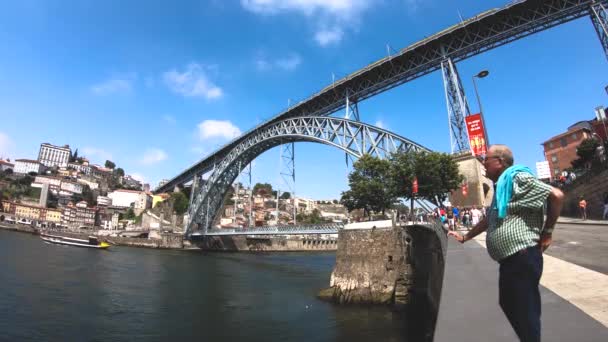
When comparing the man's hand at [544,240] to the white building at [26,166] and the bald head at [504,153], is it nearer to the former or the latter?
the bald head at [504,153]

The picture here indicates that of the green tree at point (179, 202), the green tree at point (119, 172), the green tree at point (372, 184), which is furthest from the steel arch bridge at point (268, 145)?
the green tree at point (119, 172)

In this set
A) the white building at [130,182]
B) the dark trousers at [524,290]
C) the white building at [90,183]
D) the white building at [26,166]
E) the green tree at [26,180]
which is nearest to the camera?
the dark trousers at [524,290]

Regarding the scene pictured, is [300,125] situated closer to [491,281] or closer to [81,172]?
[491,281]

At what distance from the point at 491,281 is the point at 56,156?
162 m

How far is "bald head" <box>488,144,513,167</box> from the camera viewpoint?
2.16 meters

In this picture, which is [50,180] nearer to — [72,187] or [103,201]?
[72,187]

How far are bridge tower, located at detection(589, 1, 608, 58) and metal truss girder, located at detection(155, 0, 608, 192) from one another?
0.27 meters

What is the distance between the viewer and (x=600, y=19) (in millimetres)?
19375

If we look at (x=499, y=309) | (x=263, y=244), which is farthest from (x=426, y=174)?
(x=263, y=244)

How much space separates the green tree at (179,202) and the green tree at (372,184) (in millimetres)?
54063

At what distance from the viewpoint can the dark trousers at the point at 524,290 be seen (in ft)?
5.88

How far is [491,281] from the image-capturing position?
13.0ft

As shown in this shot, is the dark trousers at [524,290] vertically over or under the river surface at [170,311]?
over

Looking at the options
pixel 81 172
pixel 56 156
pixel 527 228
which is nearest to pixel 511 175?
pixel 527 228
